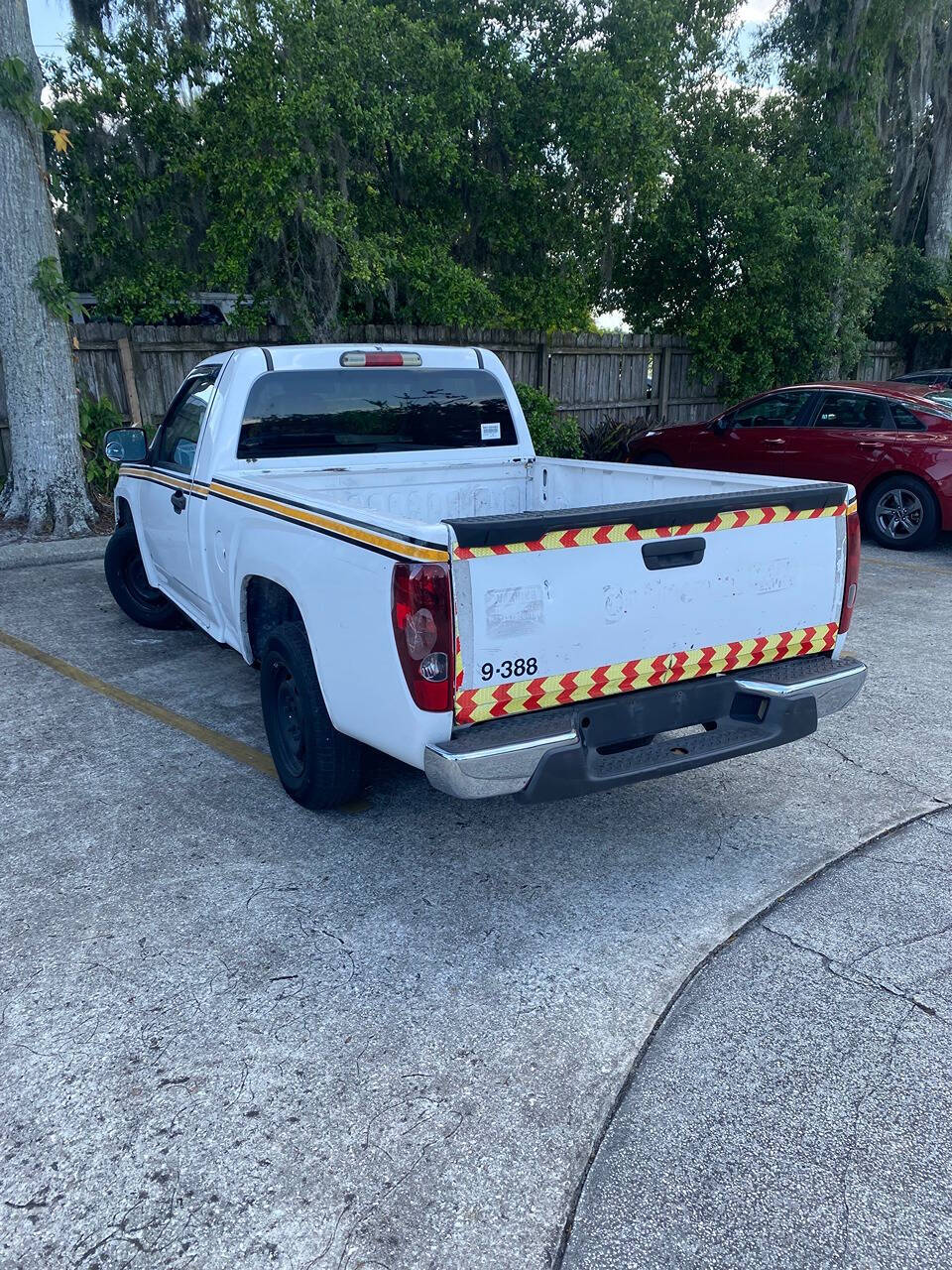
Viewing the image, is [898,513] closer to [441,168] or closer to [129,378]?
[441,168]

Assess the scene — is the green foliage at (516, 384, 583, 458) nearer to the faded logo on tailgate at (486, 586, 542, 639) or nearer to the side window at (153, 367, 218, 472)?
the side window at (153, 367, 218, 472)

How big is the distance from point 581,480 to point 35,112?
7.08 meters

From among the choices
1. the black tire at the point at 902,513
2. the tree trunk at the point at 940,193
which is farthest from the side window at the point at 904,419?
the tree trunk at the point at 940,193

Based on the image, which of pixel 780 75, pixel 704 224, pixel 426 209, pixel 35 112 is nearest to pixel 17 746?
pixel 35 112

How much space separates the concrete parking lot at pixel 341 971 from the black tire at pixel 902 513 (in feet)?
15.8

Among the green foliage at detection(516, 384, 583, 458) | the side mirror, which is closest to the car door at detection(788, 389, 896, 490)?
the green foliage at detection(516, 384, 583, 458)

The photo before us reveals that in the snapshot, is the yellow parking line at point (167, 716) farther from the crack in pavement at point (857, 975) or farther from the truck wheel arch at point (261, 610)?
the crack in pavement at point (857, 975)

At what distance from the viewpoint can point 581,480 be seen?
16.6ft

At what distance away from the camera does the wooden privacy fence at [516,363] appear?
428 inches

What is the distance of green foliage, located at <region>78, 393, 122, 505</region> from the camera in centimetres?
1066

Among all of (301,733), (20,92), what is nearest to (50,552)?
(20,92)

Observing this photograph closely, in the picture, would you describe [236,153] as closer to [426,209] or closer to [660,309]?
[426,209]

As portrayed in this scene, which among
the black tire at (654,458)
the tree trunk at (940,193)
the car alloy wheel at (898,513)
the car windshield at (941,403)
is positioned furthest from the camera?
the tree trunk at (940,193)

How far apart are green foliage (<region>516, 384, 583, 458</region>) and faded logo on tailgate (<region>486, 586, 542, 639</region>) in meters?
10.1
